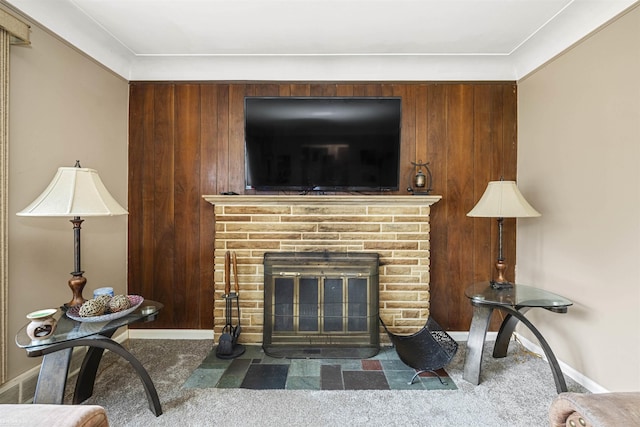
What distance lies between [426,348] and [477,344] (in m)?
0.41

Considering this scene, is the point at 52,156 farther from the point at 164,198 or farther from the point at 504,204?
the point at 504,204

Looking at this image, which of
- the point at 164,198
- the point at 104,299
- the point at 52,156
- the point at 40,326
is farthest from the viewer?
the point at 164,198

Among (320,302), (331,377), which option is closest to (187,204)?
(320,302)

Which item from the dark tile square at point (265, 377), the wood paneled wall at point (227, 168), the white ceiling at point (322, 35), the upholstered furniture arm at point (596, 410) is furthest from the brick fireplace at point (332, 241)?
the upholstered furniture arm at point (596, 410)

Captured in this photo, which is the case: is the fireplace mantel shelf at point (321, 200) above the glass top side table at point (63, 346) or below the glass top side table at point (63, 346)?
above

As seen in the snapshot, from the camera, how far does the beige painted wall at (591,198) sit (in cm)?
174

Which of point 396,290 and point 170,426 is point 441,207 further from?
point 170,426

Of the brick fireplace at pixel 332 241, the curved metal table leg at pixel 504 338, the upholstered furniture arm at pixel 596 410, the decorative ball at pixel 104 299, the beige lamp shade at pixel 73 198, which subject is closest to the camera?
the upholstered furniture arm at pixel 596 410

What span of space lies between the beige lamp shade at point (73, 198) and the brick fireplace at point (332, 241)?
36.1 inches

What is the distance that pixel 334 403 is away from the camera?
182 centimetres

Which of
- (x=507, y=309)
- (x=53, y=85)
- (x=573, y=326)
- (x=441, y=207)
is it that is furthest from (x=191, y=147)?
(x=573, y=326)

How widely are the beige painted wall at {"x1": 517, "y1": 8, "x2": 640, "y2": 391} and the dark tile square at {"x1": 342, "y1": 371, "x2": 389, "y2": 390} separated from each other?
1.32 metres

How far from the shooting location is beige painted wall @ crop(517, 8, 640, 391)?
1736 mm

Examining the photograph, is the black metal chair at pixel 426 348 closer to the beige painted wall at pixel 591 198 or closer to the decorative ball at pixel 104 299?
the beige painted wall at pixel 591 198
